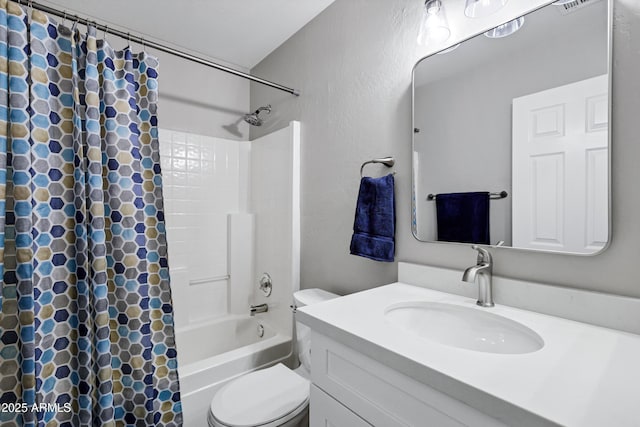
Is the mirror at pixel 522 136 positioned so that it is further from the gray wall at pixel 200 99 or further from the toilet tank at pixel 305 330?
the gray wall at pixel 200 99

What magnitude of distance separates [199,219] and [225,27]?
4.39 feet

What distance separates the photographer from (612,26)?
2.67 ft

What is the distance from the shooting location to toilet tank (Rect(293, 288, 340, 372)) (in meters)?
1.48

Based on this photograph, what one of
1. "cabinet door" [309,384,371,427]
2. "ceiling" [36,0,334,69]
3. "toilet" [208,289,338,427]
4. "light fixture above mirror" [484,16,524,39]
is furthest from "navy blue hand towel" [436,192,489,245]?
"ceiling" [36,0,334,69]

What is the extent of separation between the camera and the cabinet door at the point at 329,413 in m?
0.77

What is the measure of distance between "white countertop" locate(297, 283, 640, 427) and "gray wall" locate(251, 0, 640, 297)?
0.20 m

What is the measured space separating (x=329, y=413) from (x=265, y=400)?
53cm

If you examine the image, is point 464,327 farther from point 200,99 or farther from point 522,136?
point 200,99

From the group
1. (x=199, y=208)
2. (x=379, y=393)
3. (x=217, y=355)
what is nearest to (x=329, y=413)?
(x=379, y=393)

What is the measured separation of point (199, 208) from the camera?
2225 millimetres

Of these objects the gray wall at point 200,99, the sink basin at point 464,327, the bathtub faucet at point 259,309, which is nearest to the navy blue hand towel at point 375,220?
the sink basin at point 464,327

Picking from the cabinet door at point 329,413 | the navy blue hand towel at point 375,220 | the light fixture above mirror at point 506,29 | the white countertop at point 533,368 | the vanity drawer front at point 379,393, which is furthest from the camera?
the navy blue hand towel at point 375,220

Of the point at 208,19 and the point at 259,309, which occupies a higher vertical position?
the point at 208,19

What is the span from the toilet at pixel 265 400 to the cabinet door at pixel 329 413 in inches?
14.0
